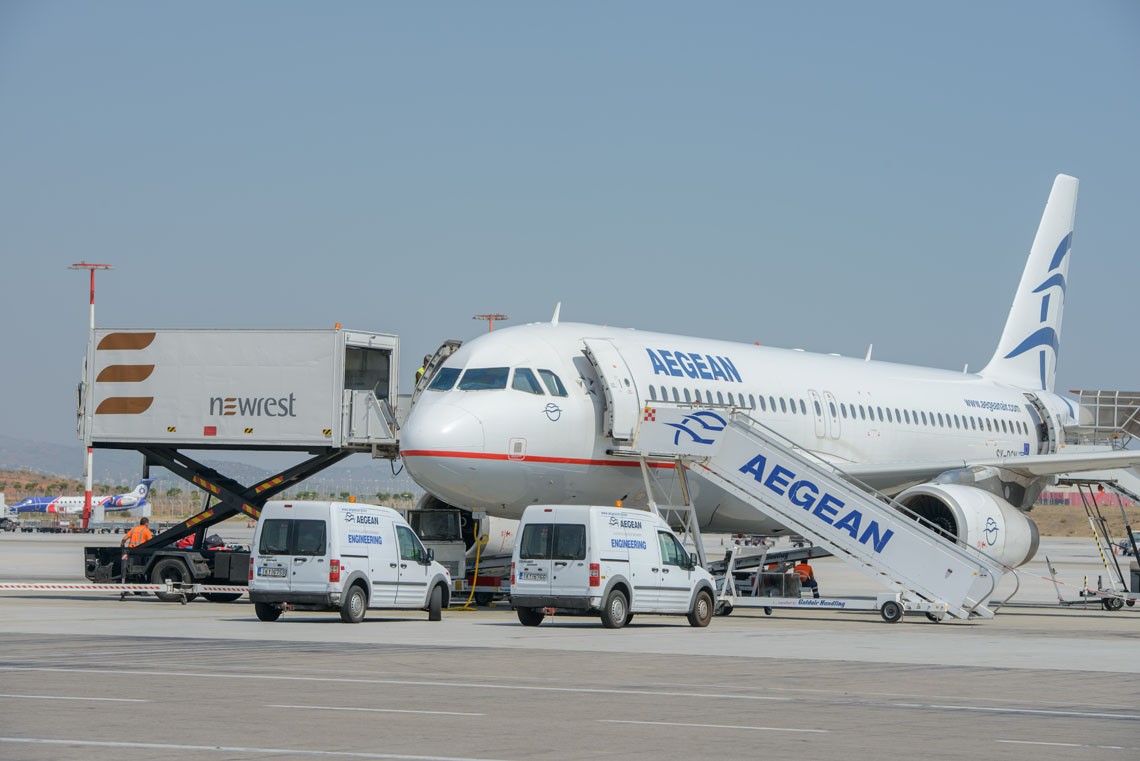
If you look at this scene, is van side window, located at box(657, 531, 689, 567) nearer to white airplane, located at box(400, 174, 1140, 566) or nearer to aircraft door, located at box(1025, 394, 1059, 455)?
white airplane, located at box(400, 174, 1140, 566)

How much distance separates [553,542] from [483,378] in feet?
13.2

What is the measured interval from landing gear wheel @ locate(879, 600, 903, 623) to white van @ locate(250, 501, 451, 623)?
795 cm

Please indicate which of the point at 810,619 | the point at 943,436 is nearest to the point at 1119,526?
the point at 943,436

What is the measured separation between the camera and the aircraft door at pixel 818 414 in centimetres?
3322

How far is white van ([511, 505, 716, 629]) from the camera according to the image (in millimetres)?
24062

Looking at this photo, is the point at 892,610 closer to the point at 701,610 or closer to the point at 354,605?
the point at 701,610

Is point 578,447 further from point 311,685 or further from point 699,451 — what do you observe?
point 311,685

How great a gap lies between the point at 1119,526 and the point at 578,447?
116502 millimetres

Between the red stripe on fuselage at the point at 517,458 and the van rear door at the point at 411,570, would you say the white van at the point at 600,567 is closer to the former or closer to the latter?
the red stripe on fuselage at the point at 517,458

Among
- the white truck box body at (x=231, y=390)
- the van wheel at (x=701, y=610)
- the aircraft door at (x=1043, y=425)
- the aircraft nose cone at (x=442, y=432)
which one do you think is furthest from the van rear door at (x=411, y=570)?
the aircraft door at (x=1043, y=425)

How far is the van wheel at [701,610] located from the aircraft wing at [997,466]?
6944 mm

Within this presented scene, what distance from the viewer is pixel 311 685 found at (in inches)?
607

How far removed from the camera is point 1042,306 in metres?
45.4

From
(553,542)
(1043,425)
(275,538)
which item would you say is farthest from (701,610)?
(1043,425)
